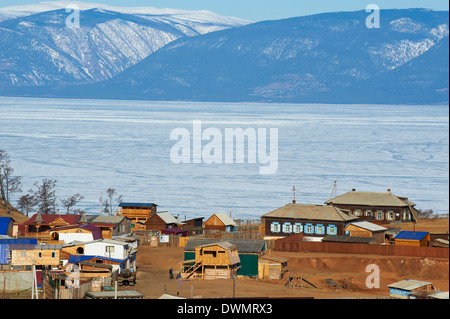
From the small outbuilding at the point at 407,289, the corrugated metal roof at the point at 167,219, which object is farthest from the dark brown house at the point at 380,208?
the small outbuilding at the point at 407,289

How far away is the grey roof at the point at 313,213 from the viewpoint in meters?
58.5

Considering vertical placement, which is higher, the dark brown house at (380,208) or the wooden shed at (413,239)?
the dark brown house at (380,208)

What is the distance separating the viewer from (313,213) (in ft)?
195

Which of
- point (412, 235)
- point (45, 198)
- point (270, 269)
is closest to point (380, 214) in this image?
point (412, 235)

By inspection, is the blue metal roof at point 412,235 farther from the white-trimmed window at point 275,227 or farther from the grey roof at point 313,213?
the white-trimmed window at point 275,227

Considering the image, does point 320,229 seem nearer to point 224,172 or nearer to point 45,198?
point 45,198

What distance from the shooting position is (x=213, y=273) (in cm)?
4353

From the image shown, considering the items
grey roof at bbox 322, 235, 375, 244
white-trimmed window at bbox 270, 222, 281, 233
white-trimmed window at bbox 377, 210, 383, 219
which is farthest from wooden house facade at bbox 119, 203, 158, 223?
white-trimmed window at bbox 377, 210, 383, 219

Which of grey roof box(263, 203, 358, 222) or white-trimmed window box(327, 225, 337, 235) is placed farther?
grey roof box(263, 203, 358, 222)

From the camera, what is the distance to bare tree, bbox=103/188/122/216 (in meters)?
78.4

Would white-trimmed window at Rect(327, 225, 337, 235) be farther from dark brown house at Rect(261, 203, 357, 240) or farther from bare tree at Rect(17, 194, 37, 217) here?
bare tree at Rect(17, 194, 37, 217)

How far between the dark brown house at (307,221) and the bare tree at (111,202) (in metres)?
20.6
